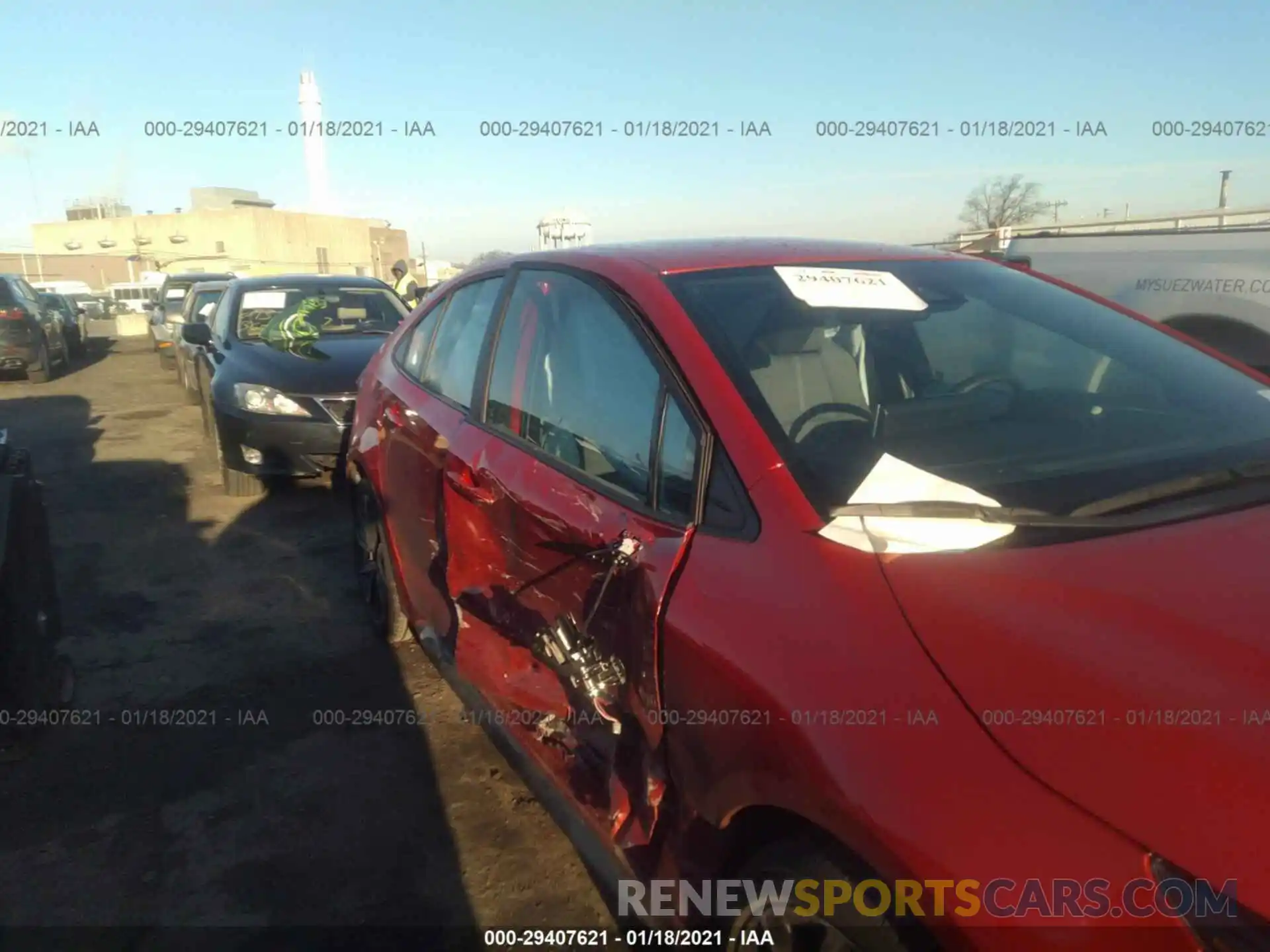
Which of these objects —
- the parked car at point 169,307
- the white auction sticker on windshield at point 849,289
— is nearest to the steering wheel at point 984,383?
the white auction sticker on windshield at point 849,289

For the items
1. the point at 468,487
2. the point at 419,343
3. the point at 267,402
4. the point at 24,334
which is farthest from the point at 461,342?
the point at 24,334

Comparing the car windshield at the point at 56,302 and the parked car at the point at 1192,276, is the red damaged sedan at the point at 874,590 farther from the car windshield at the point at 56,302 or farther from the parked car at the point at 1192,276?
the car windshield at the point at 56,302

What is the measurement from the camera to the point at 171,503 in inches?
275

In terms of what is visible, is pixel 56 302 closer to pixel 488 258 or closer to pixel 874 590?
pixel 488 258

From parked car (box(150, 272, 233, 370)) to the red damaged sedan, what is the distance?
12181 millimetres

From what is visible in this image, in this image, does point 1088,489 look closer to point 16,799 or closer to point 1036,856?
point 1036,856

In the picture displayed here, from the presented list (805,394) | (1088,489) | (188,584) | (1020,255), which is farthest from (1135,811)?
(1020,255)

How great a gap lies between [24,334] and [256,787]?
42.7 ft

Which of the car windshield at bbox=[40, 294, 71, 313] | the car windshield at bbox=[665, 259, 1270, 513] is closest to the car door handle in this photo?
the car windshield at bbox=[665, 259, 1270, 513]

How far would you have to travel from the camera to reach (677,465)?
6.71ft

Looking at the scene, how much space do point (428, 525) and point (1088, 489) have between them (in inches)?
83.9

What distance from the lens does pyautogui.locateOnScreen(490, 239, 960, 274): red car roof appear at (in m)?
2.57

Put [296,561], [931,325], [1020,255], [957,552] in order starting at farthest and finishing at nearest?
1. [1020,255]
2. [296,561]
3. [931,325]
4. [957,552]

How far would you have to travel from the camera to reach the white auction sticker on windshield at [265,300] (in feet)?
25.5
